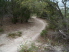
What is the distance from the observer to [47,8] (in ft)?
31.8

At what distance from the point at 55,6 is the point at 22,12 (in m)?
4.54

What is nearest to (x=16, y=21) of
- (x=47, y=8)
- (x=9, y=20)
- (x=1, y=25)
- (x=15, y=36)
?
(x=9, y=20)

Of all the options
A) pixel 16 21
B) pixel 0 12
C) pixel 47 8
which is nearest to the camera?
pixel 47 8

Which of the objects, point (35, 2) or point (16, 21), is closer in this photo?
point (35, 2)

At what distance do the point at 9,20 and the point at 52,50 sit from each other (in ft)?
25.5

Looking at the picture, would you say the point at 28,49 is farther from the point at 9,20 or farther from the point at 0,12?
the point at 9,20

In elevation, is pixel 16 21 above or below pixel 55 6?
below

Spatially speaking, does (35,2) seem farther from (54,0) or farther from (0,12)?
Answer: (0,12)

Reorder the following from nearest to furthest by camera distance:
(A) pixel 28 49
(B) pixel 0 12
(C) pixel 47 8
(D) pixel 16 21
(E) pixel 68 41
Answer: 1. (A) pixel 28 49
2. (E) pixel 68 41
3. (C) pixel 47 8
4. (B) pixel 0 12
5. (D) pixel 16 21

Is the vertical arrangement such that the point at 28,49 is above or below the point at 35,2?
below

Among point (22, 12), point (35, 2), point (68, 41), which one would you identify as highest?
point (35, 2)

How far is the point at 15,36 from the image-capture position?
33.2 feet

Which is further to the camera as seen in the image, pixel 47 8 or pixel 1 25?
pixel 1 25

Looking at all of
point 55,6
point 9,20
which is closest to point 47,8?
point 55,6
